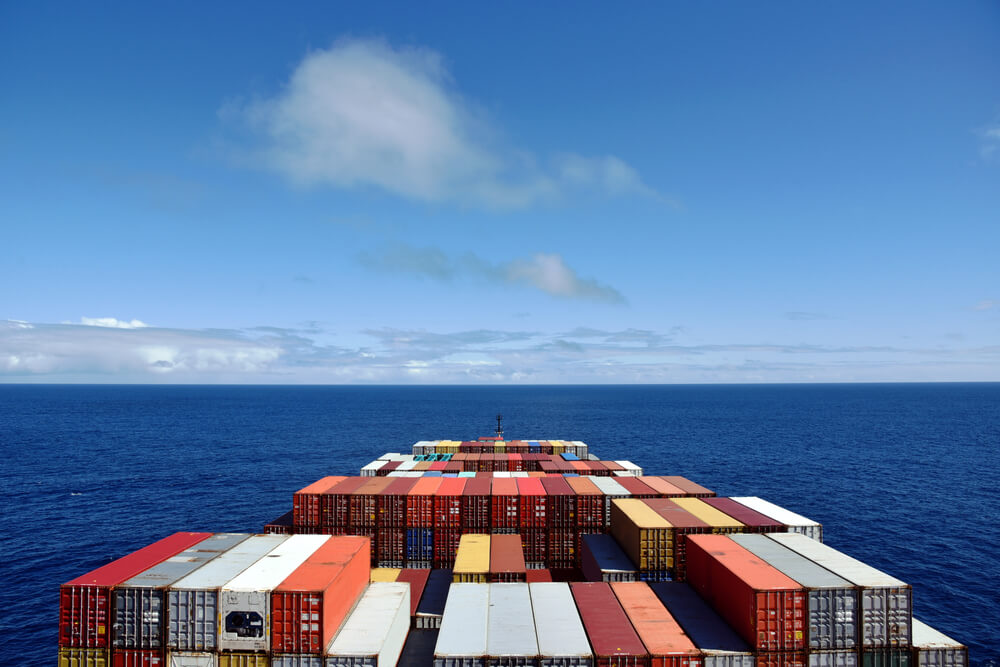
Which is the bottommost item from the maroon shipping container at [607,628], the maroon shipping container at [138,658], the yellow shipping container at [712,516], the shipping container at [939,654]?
the maroon shipping container at [138,658]

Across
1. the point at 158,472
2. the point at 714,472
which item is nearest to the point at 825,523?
the point at 714,472

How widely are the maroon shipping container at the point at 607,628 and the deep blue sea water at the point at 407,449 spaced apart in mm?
30758

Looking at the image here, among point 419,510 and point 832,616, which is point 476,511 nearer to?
point 419,510

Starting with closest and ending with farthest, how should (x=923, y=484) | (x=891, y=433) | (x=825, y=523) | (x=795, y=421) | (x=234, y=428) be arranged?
(x=825, y=523) < (x=923, y=484) < (x=891, y=433) < (x=234, y=428) < (x=795, y=421)

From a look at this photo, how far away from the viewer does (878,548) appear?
54344 millimetres

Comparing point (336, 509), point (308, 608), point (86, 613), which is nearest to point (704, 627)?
point (308, 608)

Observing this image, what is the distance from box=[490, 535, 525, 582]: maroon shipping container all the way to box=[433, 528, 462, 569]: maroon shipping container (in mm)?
4136

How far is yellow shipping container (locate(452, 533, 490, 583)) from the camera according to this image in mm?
27453

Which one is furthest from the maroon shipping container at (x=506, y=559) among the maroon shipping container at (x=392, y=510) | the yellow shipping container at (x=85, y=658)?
the yellow shipping container at (x=85, y=658)

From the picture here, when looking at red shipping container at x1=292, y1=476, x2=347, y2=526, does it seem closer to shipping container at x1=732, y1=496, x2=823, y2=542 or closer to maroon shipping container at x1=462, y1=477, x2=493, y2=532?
maroon shipping container at x1=462, y1=477, x2=493, y2=532

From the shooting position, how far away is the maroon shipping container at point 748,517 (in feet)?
102

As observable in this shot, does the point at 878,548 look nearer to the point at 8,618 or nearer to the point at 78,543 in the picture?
the point at 8,618

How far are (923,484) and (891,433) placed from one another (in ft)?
261

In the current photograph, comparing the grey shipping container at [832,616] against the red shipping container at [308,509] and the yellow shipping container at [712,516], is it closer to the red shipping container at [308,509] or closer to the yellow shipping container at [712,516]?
the yellow shipping container at [712,516]
